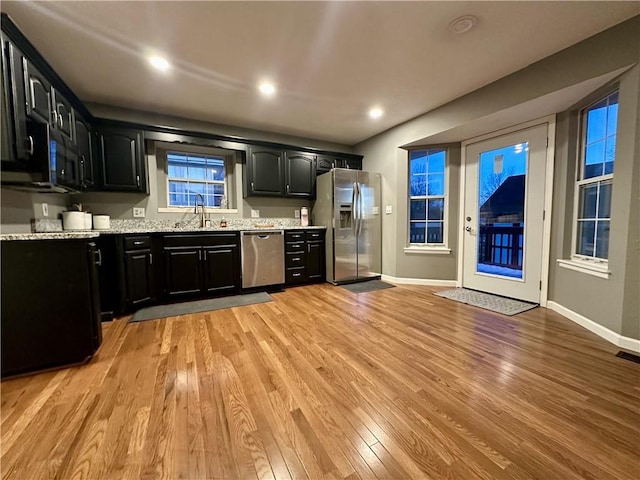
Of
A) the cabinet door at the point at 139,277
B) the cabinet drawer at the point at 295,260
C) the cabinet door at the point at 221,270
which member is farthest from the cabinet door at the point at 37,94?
the cabinet drawer at the point at 295,260

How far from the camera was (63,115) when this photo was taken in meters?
2.38

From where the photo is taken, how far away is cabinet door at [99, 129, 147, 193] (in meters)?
3.09

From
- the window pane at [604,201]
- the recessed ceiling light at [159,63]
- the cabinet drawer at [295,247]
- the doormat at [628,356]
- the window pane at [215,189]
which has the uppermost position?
the recessed ceiling light at [159,63]

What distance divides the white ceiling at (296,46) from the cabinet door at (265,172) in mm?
841

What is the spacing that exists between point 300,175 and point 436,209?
2214mm

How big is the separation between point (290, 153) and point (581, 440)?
415 centimetres

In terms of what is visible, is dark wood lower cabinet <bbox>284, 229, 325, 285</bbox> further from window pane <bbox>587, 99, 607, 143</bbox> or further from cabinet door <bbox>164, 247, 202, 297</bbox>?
window pane <bbox>587, 99, 607, 143</bbox>

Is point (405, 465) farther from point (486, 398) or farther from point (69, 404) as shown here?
point (69, 404)

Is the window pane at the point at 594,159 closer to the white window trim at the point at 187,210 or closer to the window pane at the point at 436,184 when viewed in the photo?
the window pane at the point at 436,184

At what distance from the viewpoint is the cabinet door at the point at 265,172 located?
397 centimetres

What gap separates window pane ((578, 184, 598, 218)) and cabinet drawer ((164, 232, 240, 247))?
389 cm

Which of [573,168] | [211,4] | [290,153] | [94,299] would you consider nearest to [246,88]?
[211,4]

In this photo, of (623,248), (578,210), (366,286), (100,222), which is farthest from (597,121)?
(100,222)

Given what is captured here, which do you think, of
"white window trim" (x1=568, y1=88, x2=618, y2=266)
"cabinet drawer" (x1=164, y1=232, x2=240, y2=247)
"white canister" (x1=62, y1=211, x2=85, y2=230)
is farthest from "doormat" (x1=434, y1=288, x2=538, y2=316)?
"white canister" (x1=62, y1=211, x2=85, y2=230)
